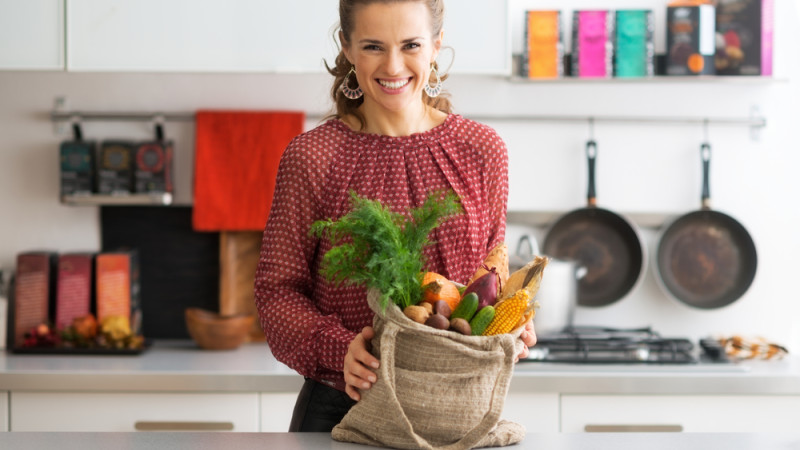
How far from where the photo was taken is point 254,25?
231 cm

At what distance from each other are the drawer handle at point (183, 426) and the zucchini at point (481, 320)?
4.18 feet

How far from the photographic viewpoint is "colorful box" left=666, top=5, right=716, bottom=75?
100 inches

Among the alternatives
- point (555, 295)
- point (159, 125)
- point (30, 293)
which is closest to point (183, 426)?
point (30, 293)

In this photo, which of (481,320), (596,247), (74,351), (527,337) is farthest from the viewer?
(596,247)

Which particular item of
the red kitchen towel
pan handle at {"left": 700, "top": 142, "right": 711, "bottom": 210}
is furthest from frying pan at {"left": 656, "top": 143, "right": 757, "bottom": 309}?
the red kitchen towel

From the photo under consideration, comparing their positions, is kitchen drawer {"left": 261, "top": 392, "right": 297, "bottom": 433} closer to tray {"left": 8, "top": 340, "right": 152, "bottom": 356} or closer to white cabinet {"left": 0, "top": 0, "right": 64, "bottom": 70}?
tray {"left": 8, "top": 340, "right": 152, "bottom": 356}

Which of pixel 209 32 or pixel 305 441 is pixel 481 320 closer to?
pixel 305 441

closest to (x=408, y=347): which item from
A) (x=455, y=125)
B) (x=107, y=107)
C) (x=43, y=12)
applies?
(x=455, y=125)

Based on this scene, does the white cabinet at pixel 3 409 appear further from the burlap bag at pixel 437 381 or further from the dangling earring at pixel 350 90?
the burlap bag at pixel 437 381

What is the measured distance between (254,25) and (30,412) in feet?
3.56

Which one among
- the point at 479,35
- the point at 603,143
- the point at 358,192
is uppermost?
the point at 479,35

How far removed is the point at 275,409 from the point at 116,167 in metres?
0.89

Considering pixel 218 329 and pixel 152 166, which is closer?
pixel 218 329

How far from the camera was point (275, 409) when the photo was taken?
2195mm
